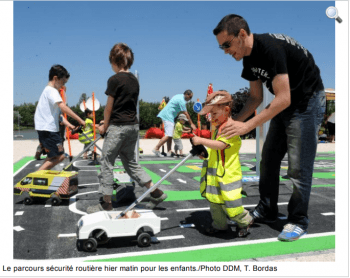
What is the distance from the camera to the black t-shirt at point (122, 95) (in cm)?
379

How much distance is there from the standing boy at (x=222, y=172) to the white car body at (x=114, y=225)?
594mm

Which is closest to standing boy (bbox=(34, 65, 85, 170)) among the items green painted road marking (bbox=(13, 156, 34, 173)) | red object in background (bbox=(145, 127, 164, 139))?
green painted road marking (bbox=(13, 156, 34, 173))

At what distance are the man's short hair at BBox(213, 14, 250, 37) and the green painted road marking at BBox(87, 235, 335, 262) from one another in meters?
1.87

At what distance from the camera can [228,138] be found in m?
2.94

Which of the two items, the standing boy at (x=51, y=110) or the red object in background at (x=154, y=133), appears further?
the red object in background at (x=154, y=133)

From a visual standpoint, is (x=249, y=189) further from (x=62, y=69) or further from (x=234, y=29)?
(x=62, y=69)

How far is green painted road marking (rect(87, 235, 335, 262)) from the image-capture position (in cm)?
265

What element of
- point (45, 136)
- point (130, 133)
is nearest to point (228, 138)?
point (130, 133)

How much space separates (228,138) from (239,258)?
1.01 m

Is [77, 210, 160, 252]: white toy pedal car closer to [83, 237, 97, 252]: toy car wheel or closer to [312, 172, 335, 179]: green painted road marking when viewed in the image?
[83, 237, 97, 252]: toy car wheel

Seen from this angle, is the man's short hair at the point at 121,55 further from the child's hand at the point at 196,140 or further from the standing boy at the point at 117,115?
the child's hand at the point at 196,140

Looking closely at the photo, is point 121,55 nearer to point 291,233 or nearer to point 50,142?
point 50,142

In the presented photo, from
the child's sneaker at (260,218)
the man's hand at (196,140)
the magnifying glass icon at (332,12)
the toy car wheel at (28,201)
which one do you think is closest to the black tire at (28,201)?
the toy car wheel at (28,201)

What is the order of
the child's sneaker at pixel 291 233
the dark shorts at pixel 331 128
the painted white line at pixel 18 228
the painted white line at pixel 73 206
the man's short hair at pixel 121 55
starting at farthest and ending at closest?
the dark shorts at pixel 331 128 < the painted white line at pixel 73 206 < the man's short hair at pixel 121 55 < the painted white line at pixel 18 228 < the child's sneaker at pixel 291 233
